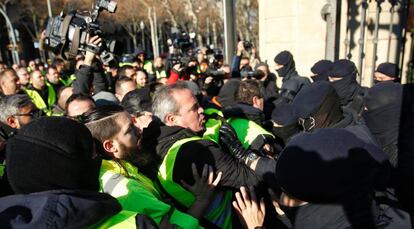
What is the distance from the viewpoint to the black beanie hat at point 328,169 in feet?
4.47

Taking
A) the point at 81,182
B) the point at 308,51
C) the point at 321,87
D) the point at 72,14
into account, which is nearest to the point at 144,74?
the point at 72,14

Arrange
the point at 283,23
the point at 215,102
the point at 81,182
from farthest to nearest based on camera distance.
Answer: the point at 283,23 < the point at 215,102 < the point at 81,182

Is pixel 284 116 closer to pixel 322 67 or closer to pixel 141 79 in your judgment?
pixel 322 67

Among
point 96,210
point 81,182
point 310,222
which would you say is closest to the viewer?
point 96,210

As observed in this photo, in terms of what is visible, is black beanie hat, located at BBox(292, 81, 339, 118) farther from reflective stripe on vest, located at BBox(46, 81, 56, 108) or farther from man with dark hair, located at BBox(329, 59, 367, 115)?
reflective stripe on vest, located at BBox(46, 81, 56, 108)

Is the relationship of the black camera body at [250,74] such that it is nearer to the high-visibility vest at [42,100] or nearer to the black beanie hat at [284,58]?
the black beanie hat at [284,58]

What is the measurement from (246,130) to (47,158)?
180 cm

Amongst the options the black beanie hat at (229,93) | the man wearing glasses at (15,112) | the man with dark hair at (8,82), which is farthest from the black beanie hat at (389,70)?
the man with dark hair at (8,82)

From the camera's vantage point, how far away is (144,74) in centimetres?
592

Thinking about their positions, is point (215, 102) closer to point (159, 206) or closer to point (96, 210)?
point (159, 206)

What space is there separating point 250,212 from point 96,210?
89 centimetres

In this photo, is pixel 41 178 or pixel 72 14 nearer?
pixel 41 178

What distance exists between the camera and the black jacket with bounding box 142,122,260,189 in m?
2.03

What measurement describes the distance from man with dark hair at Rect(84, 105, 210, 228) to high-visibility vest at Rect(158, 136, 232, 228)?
4.0 inches
